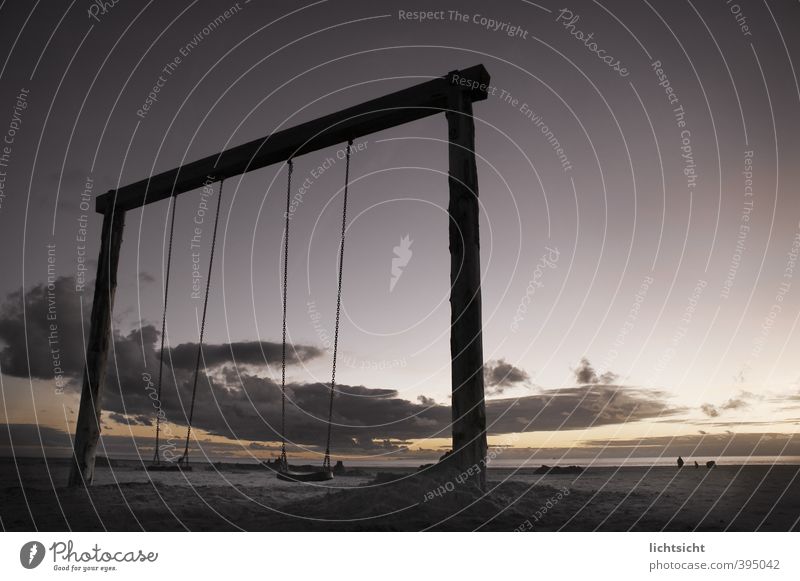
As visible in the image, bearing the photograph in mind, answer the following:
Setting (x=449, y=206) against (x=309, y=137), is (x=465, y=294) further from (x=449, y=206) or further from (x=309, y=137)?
(x=309, y=137)

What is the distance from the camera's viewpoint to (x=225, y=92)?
818 centimetres

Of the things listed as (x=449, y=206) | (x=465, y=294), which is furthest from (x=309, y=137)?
(x=465, y=294)

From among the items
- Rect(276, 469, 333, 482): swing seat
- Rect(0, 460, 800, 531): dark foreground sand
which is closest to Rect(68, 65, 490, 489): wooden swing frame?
Rect(0, 460, 800, 531): dark foreground sand

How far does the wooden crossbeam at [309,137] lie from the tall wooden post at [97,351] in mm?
490

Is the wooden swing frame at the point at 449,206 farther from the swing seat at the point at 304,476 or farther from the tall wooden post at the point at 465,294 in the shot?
the swing seat at the point at 304,476

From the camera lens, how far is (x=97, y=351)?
28.1 feet

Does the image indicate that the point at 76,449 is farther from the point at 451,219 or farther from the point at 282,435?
the point at 451,219

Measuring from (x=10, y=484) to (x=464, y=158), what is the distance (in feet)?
26.1

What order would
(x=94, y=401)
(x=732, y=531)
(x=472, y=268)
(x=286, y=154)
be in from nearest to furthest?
(x=732, y=531)
(x=472, y=268)
(x=286, y=154)
(x=94, y=401)

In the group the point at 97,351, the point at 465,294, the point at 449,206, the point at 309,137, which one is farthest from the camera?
the point at 97,351

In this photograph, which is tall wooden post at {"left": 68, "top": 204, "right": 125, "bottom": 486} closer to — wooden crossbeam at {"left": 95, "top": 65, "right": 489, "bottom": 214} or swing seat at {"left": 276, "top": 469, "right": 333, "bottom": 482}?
wooden crossbeam at {"left": 95, "top": 65, "right": 489, "bottom": 214}

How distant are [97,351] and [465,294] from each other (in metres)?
5.77

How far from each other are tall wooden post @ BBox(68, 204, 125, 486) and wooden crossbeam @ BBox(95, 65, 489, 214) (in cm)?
49

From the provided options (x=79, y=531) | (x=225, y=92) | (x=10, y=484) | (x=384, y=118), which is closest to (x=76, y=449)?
(x=10, y=484)
